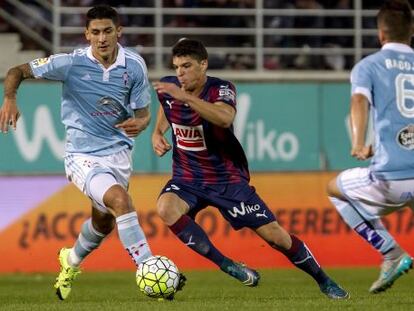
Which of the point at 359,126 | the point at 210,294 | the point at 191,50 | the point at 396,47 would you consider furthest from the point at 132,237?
the point at 396,47

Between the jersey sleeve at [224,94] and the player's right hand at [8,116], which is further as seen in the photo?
the jersey sleeve at [224,94]

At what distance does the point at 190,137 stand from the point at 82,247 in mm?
1384

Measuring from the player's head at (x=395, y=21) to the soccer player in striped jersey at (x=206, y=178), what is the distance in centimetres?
146

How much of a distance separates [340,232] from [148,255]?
788 cm

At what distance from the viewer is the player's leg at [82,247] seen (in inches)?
427

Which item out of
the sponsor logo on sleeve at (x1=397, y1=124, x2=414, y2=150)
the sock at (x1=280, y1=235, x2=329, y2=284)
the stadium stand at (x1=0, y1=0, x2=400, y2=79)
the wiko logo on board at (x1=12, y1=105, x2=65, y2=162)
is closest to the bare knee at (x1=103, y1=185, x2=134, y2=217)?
the sock at (x1=280, y1=235, x2=329, y2=284)

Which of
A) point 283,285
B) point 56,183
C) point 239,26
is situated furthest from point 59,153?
point 283,285

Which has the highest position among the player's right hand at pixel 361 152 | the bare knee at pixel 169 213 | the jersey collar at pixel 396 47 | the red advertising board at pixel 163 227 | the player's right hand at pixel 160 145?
the jersey collar at pixel 396 47

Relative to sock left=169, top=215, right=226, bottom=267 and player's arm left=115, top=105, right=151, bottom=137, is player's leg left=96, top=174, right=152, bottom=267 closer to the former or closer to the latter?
sock left=169, top=215, right=226, bottom=267

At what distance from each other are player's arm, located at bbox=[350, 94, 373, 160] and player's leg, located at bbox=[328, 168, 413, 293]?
2.19 ft

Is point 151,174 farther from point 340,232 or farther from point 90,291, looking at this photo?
point 90,291

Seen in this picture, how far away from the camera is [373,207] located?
9.79 m

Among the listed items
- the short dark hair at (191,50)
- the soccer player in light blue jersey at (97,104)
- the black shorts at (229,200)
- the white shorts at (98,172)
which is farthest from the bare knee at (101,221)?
the short dark hair at (191,50)

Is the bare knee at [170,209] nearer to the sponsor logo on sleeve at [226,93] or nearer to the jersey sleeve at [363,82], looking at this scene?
the sponsor logo on sleeve at [226,93]
